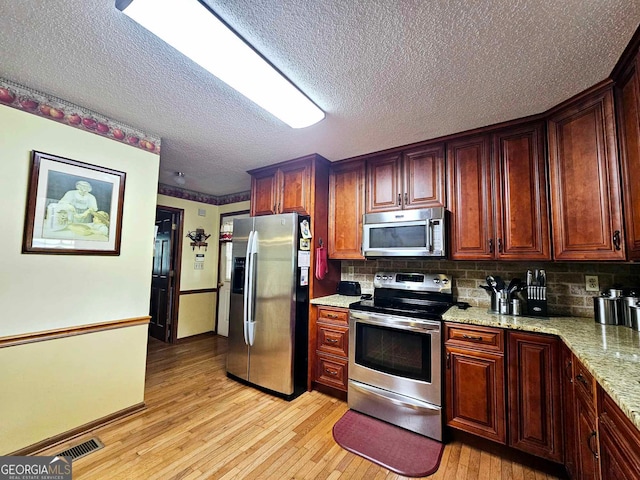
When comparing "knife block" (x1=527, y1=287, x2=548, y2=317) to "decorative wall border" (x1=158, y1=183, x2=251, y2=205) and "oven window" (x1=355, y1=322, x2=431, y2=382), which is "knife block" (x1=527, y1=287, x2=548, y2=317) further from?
"decorative wall border" (x1=158, y1=183, x2=251, y2=205)

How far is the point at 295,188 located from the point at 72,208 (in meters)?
1.83

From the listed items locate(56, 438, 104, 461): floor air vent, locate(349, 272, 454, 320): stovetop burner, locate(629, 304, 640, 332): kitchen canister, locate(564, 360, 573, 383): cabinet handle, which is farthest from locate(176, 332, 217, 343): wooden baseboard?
locate(629, 304, 640, 332): kitchen canister

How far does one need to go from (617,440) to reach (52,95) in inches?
137

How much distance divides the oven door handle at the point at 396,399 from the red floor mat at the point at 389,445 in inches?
7.8

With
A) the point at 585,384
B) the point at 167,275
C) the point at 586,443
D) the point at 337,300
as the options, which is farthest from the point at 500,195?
the point at 167,275

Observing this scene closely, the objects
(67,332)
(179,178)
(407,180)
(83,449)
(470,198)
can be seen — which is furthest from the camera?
(179,178)

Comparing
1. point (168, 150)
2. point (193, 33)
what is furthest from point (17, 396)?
point (193, 33)

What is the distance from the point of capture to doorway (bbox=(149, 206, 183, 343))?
13.6 ft

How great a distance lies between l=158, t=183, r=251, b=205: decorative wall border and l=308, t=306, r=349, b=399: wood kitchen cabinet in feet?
8.15

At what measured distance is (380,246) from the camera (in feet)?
8.61

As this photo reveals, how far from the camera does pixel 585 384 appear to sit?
134 cm

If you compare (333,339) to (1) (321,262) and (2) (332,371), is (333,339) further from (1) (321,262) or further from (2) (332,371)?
(1) (321,262)

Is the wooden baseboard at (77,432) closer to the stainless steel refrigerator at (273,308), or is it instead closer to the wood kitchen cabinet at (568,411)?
the stainless steel refrigerator at (273,308)

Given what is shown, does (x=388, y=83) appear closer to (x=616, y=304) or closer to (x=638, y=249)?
(x=638, y=249)
